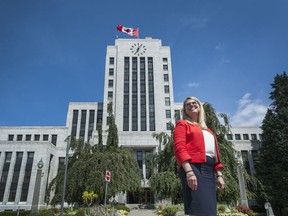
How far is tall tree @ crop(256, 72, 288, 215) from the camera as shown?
2361 cm

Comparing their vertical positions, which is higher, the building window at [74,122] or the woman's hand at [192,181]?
the building window at [74,122]

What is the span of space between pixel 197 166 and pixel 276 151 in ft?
90.9

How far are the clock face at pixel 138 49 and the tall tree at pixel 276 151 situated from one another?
1219 inches

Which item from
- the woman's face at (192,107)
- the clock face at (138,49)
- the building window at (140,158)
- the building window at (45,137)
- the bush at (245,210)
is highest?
the clock face at (138,49)

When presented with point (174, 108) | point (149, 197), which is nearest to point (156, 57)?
point (174, 108)

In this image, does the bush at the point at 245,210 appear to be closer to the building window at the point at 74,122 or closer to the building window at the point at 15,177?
the building window at the point at 15,177

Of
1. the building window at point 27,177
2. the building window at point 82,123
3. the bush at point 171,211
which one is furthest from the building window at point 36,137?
the bush at point 171,211

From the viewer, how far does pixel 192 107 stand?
300 cm

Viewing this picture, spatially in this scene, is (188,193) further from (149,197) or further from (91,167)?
(149,197)

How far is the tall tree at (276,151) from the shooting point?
23609mm

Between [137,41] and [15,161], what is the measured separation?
3724 cm

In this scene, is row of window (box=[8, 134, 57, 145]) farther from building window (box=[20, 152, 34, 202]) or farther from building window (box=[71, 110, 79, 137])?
building window (box=[20, 152, 34, 202])

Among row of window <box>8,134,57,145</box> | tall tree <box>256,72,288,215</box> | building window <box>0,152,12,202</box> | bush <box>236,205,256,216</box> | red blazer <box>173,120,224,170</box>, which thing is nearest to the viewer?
red blazer <box>173,120,224,170</box>

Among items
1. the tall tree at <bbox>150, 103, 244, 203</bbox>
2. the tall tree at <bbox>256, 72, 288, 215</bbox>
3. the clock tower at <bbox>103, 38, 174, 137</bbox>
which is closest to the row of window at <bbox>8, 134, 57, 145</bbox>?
the clock tower at <bbox>103, 38, 174, 137</bbox>
